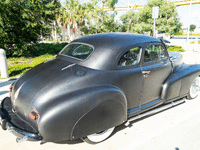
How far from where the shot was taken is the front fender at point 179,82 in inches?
136

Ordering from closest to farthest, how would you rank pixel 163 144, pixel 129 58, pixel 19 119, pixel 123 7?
pixel 19 119 < pixel 163 144 < pixel 129 58 < pixel 123 7

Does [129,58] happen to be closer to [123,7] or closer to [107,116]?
[107,116]

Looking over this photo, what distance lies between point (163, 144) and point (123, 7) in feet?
120

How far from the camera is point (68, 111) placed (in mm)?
2197

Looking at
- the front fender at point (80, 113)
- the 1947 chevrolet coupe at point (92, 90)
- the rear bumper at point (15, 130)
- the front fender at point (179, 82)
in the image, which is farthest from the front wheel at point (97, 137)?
the front fender at point (179, 82)

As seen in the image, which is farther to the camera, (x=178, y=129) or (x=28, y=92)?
(x=178, y=129)

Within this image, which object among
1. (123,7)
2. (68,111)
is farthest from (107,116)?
(123,7)

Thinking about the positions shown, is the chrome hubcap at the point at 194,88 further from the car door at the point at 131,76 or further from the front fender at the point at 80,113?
the front fender at the point at 80,113

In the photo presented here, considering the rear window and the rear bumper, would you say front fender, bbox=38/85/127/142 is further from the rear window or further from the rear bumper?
the rear window

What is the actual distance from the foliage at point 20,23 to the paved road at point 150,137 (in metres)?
8.27

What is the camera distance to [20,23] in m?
10.3

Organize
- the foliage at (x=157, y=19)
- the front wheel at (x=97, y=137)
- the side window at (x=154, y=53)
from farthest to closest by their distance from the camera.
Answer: the foliage at (x=157, y=19) < the side window at (x=154, y=53) < the front wheel at (x=97, y=137)

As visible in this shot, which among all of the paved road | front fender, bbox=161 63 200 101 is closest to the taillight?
the paved road

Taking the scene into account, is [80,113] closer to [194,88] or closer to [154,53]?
[154,53]
